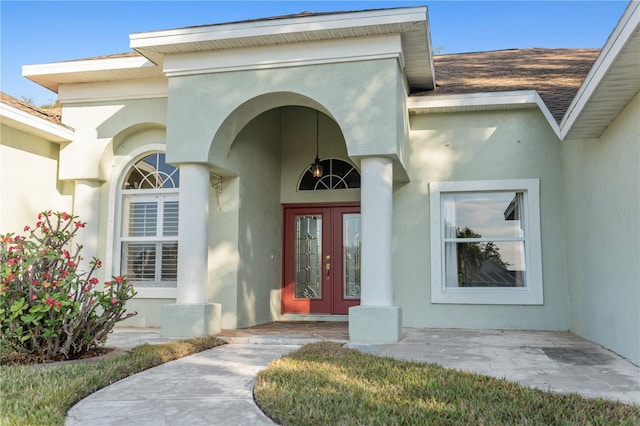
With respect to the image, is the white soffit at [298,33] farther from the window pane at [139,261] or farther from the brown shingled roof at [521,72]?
the window pane at [139,261]

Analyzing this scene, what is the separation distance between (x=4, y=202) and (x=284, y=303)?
5032mm

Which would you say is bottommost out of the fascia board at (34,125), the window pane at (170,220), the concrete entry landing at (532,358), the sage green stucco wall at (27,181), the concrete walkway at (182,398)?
the concrete walkway at (182,398)

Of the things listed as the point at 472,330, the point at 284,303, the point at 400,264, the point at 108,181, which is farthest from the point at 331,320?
the point at 108,181

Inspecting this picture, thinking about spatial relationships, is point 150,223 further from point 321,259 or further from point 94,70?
point 321,259

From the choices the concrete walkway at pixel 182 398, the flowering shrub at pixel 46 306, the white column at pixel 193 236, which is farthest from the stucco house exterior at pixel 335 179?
the concrete walkway at pixel 182 398

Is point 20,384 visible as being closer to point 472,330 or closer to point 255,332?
point 255,332

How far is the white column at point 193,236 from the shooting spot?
7.56 metres

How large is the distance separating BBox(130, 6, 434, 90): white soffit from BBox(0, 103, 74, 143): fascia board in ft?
7.19

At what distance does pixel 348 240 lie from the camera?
10352 millimetres

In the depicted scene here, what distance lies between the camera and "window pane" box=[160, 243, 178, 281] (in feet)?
29.6

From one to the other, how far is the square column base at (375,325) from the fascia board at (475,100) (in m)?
3.59

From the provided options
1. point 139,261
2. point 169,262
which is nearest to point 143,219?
point 139,261

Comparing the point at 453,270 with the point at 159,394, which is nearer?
the point at 159,394

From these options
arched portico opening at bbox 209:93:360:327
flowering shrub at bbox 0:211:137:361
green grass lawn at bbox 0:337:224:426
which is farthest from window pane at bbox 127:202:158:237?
green grass lawn at bbox 0:337:224:426
